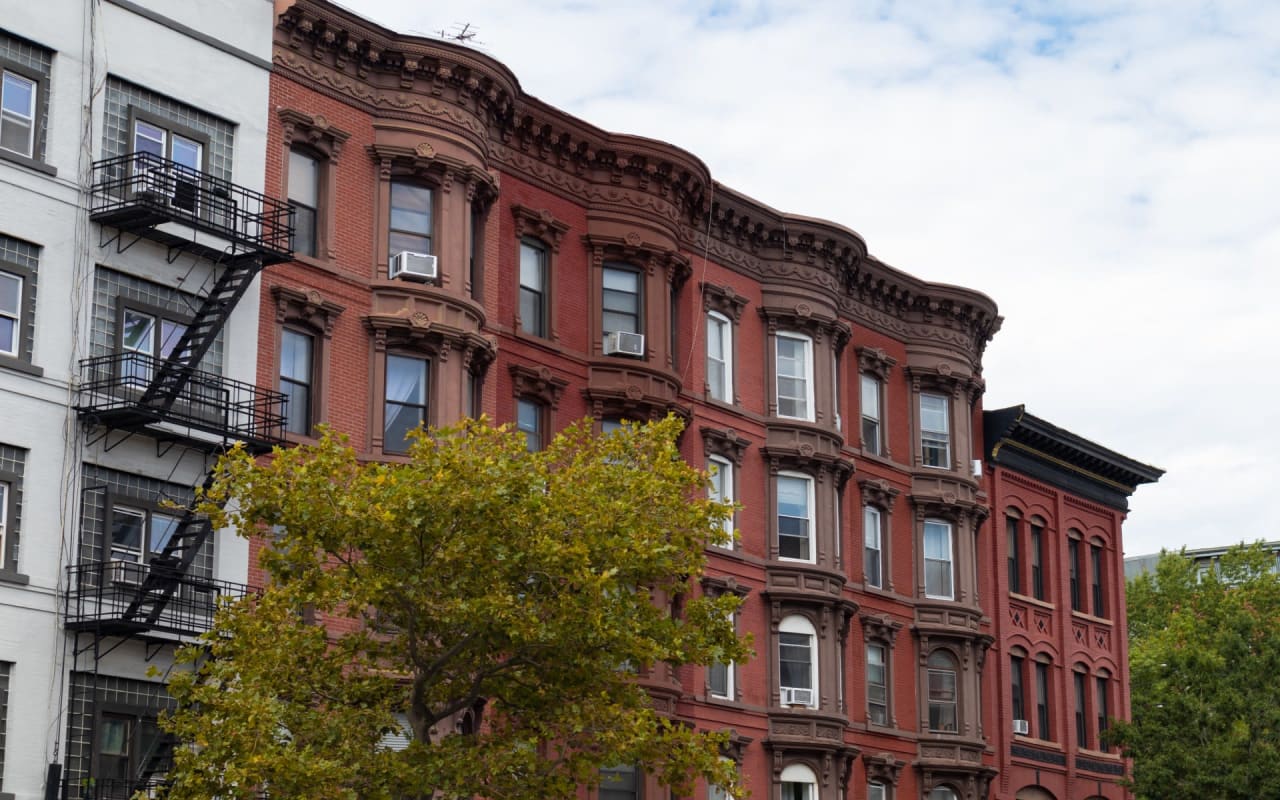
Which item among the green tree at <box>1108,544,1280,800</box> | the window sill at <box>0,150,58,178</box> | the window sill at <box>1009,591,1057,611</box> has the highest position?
the window sill at <box>0,150,58,178</box>

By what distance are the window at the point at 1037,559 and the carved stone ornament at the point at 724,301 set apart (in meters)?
15.8

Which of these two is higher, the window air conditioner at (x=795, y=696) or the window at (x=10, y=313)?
the window at (x=10, y=313)

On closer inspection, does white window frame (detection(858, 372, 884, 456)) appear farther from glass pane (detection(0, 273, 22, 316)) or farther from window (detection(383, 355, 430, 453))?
glass pane (detection(0, 273, 22, 316))

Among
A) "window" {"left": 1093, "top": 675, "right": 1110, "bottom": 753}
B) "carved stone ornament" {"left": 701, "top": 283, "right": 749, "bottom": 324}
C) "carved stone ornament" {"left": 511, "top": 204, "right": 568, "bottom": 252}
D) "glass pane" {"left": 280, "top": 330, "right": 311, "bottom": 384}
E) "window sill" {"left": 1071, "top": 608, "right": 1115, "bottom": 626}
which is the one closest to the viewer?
"glass pane" {"left": 280, "top": 330, "right": 311, "bottom": 384}

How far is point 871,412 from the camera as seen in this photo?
54.2 m

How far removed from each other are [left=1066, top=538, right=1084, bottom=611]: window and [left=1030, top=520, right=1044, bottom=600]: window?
136cm

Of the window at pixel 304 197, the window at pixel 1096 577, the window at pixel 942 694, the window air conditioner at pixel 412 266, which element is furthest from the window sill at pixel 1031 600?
the window at pixel 304 197

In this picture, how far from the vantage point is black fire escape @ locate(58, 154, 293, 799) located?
3341 centimetres

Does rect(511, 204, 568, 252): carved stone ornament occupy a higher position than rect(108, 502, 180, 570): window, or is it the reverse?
rect(511, 204, 568, 252): carved stone ornament

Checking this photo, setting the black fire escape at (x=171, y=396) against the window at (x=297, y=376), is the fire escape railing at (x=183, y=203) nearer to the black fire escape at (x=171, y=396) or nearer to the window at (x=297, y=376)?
the black fire escape at (x=171, y=396)

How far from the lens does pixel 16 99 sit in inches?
1359

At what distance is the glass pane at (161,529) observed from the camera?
115 feet

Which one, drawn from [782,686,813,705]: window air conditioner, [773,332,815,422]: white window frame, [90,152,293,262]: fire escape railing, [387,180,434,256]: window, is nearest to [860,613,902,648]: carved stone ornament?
[782,686,813,705]: window air conditioner

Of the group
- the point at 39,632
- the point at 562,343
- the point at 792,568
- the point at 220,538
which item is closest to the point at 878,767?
the point at 792,568
